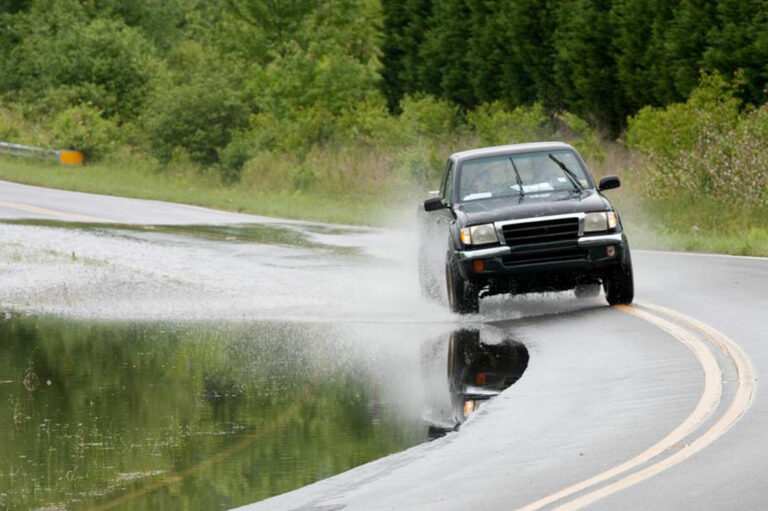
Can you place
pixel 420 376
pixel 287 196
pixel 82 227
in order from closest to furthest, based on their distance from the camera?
1. pixel 420 376
2. pixel 82 227
3. pixel 287 196

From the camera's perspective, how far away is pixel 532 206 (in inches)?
637

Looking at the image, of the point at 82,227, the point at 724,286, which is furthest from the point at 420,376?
the point at 82,227

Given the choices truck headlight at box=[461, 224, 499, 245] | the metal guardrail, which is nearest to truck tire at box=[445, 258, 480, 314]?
truck headlight at box=[461, 224, 499, 245]

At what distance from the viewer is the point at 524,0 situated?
135 ft

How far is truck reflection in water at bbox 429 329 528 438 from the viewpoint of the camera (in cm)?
1130

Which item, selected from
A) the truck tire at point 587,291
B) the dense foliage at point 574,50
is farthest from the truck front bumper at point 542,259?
the dense foliage at point 574,50

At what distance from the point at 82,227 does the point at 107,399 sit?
17.5m

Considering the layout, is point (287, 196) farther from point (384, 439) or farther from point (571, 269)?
point (384, 439)

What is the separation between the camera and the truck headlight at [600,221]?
52.3 feet

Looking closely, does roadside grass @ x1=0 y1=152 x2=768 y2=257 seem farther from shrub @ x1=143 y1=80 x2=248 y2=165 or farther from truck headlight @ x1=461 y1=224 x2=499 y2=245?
truck headlight @ x1=461 y1=224 x2=499 y2=245

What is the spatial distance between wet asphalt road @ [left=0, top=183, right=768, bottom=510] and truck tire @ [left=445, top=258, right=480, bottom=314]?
14cm

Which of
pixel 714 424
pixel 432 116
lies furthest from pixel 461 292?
pixel 432 116

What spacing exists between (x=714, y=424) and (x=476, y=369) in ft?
11.1

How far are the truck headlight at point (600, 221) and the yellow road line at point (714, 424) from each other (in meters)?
1.65
